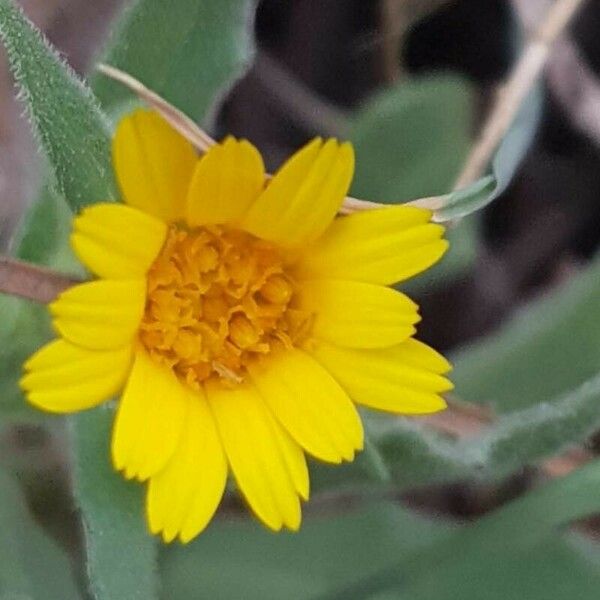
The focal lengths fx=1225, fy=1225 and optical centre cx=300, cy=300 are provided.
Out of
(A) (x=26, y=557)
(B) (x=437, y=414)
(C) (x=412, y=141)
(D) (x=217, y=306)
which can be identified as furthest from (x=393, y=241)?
(C) (x=412, y=141)

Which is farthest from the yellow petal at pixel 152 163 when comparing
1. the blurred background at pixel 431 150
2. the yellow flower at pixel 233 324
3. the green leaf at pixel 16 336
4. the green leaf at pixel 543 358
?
the green leaf at pixel 543 358

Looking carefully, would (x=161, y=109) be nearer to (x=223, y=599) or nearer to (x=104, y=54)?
(x=104, y=54)

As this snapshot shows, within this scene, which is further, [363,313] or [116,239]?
[363,313]

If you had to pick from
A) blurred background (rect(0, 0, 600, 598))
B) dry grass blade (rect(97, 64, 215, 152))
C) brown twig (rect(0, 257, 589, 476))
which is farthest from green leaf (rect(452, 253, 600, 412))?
dry grass blade (rect(97, 64, 215, 152))

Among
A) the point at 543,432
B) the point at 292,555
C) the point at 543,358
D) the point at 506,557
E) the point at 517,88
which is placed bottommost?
the point at 292,555

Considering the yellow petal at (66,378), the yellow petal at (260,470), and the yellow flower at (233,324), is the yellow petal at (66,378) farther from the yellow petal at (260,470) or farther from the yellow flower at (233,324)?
the yellow petal at (260,470)

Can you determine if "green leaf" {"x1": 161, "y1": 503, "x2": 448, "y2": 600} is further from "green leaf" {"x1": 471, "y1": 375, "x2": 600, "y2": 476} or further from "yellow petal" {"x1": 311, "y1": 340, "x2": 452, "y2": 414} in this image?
"yellow petal" {"x1": 311, "y1": 340, "x2": 452, "y2": 414}

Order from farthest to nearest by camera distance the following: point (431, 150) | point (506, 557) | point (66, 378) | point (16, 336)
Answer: point (431, 150), point (506, 557), point (16, 336), point (66, 378)

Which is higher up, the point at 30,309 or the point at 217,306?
the point at 217,306

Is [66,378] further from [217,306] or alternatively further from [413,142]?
[413,142]
